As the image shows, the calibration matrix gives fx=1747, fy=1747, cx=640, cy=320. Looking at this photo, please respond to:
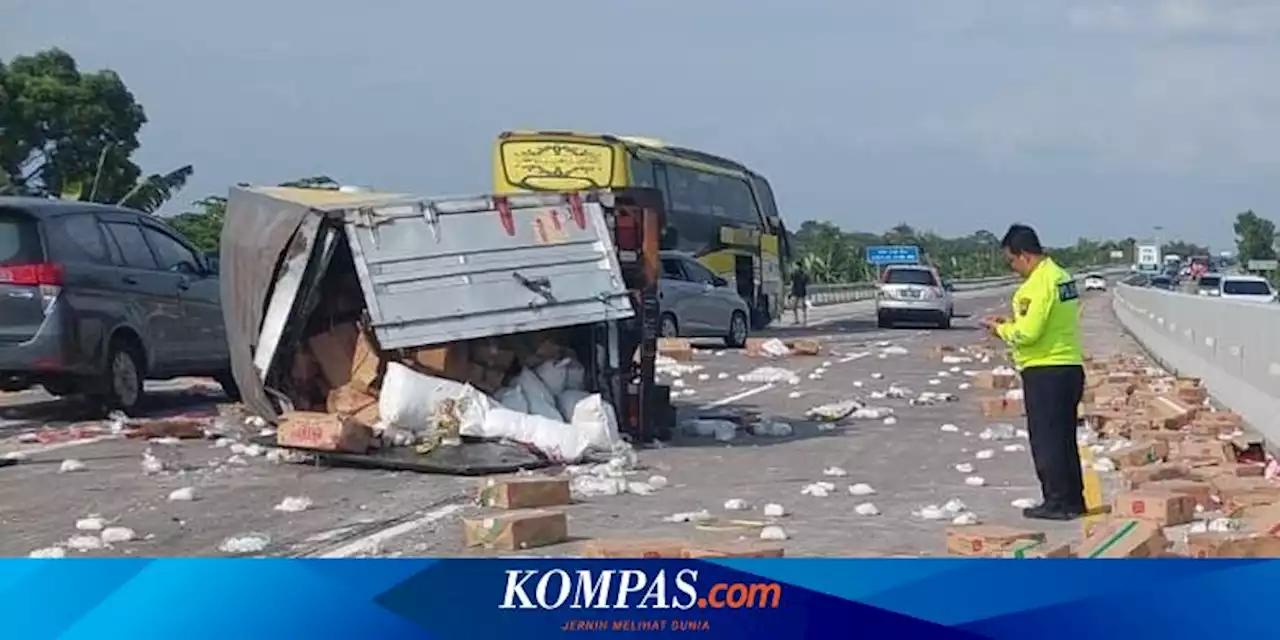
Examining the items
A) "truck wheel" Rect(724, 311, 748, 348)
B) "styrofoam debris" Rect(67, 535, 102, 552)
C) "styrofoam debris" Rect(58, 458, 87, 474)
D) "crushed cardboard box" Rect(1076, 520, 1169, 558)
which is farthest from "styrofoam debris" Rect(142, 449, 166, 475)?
"truck wheel" Rect(724, 311, 748, 348)

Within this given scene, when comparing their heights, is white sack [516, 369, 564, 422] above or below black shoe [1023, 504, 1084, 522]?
above

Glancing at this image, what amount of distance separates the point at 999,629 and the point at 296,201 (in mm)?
10092

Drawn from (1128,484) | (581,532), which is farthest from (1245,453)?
(581,532)

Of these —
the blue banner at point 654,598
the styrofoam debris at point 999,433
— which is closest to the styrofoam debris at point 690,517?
the styrofoam debris at point 999,433

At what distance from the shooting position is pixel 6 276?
1437cm

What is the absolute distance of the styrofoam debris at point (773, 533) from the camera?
30.4 feet

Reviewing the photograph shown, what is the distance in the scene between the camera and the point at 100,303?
14.9m

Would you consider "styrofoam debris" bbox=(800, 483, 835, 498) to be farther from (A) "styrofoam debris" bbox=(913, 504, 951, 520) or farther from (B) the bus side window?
(B) the bus side window

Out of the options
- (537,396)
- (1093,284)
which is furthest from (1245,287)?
(1093,284)

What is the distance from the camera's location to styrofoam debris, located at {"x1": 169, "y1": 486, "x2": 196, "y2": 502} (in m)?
10.8

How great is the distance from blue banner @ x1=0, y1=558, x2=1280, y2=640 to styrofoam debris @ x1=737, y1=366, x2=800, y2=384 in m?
17.6

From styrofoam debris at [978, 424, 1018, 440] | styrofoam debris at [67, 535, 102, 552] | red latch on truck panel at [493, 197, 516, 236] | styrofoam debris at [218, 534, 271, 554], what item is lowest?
styrofoam debris at [978, 424, 1018, 440]

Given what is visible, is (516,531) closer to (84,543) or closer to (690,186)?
(84,543)

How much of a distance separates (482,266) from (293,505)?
3.23 m
